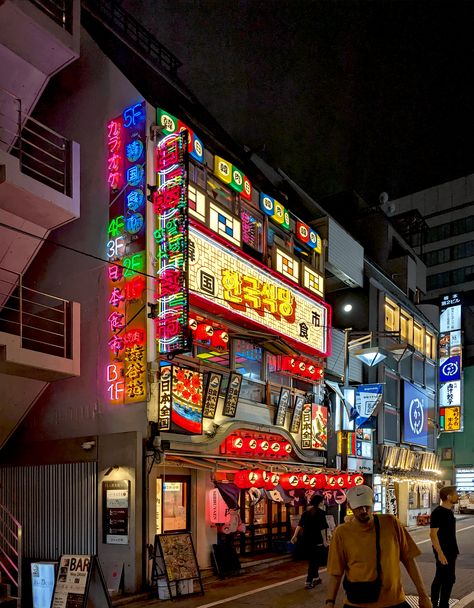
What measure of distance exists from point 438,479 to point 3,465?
28.5 metres

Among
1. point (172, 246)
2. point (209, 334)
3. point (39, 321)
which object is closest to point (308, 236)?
point (209, 334)

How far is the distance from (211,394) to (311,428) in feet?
18.2

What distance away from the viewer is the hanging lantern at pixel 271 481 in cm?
1741

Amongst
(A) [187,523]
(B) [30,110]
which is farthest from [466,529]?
(B) [30,110]

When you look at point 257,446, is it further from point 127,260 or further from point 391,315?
point 391,315

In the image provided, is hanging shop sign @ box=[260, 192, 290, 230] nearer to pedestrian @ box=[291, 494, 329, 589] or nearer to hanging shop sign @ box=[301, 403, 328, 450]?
hanging shop sign @ box=[301, 403, 328, 450]

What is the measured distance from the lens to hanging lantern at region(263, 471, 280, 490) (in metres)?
17.4

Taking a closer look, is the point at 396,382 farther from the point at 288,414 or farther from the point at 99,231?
the point at 99,231

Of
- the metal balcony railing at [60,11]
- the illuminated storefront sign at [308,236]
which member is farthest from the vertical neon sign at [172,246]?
the illuminated storefront sign at [308,236]

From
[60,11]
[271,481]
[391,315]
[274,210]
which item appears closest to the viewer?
[60,11]

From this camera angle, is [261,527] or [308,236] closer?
[261,527]

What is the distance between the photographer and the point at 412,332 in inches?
1350

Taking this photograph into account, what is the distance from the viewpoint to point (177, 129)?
1641cm

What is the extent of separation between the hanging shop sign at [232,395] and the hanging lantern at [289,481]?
8.32 feet
